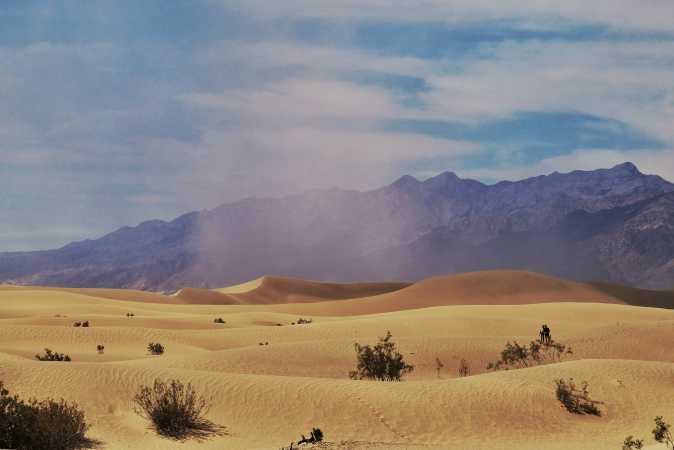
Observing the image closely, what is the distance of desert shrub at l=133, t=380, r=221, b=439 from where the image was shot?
664 inches

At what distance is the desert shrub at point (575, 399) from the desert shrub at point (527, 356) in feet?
25.5

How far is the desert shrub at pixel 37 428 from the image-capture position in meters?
14.7

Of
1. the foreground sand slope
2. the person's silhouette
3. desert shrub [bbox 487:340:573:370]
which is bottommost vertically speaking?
the foreground sand slope

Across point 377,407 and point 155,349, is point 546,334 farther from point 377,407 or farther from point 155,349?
point 155,349

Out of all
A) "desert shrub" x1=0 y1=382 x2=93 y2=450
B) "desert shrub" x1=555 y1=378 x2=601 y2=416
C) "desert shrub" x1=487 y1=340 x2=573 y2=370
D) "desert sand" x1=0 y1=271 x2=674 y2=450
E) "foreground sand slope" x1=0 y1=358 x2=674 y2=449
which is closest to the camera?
"desert shrub" x1=0 y1=382 x2=93 y2=450

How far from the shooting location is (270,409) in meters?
18.5

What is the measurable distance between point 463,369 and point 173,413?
14.4 meters

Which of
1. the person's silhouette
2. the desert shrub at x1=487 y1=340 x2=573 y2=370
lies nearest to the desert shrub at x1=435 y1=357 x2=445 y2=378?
the desert shrub at x1=487 y1=340 x2=573 y2=370

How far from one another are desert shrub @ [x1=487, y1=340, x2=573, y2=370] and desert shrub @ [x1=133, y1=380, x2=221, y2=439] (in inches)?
520

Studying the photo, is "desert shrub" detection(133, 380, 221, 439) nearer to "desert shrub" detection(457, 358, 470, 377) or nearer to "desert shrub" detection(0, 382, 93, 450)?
"desert shrub" detection(0, 382, 93, 450)

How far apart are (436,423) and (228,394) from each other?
466 centimetres

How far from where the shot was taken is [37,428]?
48.2ft

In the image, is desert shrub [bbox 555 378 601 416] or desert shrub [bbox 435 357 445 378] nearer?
desert shrub [bbox 555 378 601 416]

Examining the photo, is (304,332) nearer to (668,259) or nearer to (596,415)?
(596,415)
